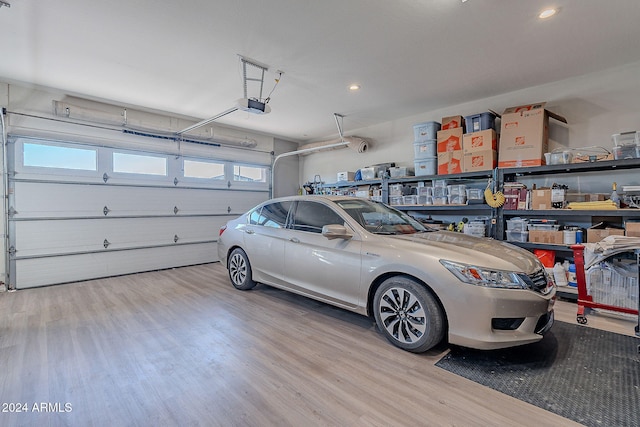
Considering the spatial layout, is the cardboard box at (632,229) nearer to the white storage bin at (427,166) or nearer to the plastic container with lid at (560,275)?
the plastic container with lid at (560,275)

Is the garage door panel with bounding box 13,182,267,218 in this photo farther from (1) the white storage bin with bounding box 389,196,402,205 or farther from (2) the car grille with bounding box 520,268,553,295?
(2) the car grille with bounding box 520,268,553,295

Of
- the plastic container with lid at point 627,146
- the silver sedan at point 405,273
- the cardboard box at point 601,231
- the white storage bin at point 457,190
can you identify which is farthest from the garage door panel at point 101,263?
the plastic container with lid at point 627,146

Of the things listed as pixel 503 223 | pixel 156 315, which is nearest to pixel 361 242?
pixel 156 315

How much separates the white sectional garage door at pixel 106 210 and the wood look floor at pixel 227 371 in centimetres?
127

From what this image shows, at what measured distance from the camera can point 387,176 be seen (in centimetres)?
564

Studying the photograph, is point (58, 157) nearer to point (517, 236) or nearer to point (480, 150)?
point (480, 150)

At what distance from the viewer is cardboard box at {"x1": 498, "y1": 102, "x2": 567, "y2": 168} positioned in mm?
3828

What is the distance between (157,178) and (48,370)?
4.10m

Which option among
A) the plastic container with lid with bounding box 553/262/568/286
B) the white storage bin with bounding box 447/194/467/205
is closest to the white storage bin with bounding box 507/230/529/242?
the plastic container with lid with bounding box 553/262/568/286

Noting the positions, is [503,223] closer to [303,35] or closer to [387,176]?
[387,176]

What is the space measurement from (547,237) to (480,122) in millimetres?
1887

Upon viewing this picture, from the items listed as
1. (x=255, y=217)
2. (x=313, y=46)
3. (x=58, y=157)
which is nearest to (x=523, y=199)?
(x=313, y=46)

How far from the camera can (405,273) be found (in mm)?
2375

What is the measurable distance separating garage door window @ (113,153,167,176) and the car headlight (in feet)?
18.4
